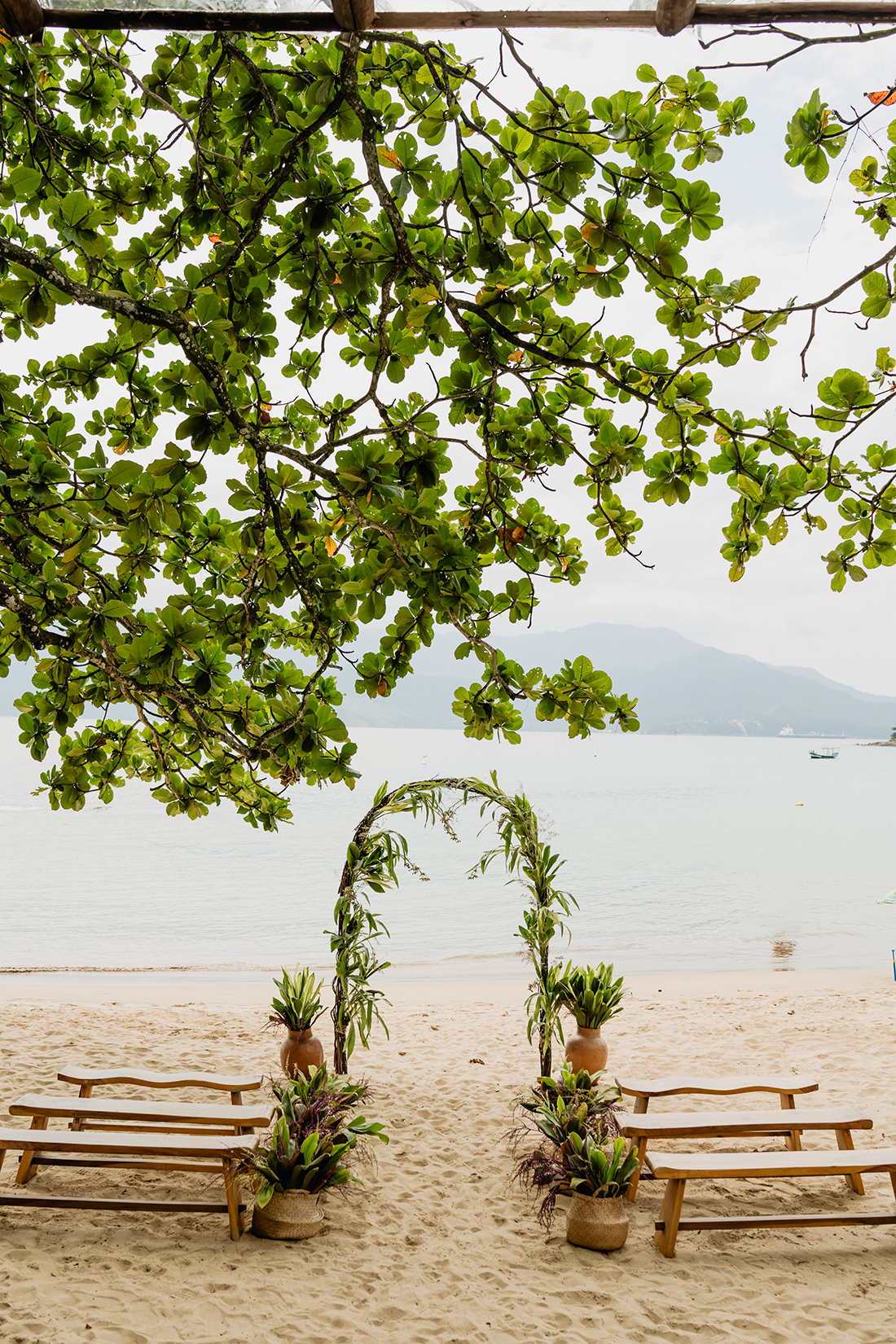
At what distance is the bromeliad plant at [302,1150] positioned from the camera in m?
3.84

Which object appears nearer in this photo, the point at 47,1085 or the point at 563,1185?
the point at 563,1185

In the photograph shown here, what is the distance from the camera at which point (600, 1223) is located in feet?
12.6

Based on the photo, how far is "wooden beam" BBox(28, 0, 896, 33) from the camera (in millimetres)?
1408

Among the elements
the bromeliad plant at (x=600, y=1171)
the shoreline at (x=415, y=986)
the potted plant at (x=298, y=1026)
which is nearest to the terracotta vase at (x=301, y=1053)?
the potted plant at (x=298, y=1026)

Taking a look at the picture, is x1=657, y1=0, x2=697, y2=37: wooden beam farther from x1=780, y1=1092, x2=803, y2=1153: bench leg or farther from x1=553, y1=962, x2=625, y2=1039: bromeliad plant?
x1=553, y1=962, x2=625, y2=1039: bromeliad plant

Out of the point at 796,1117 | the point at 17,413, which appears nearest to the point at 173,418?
the point at 17,413

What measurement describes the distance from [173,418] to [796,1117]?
16.5 ft

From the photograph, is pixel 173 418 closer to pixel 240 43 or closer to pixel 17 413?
pixel 17 413

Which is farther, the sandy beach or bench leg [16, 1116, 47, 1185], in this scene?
bench leg [16, 1116, 47, 1185]

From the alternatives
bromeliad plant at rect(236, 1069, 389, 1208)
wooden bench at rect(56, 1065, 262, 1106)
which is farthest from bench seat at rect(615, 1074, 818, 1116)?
wooden bench at rect(56, 1065, 262, 1106)

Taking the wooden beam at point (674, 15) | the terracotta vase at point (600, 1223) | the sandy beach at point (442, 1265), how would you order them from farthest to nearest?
the terracotta vase at point (600, 1223), the sandy beach at point (442, 1265), the wooden beam at point (674, 15)

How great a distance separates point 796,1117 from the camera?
14.1 ft

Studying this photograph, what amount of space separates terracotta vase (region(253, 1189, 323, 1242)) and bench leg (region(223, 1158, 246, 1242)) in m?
0.09

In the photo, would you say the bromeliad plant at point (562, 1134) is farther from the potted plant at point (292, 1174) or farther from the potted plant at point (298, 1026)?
the potted plant at point (298, 1026)
